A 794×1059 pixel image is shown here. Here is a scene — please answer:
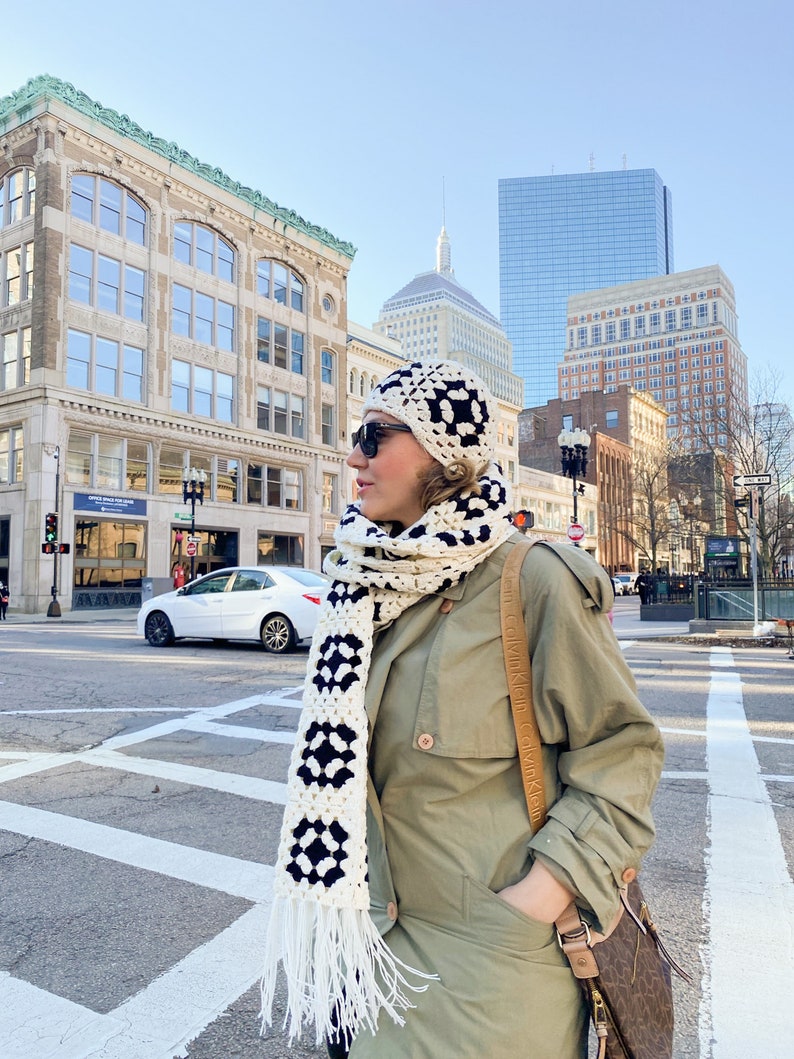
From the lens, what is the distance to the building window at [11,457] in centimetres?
3139

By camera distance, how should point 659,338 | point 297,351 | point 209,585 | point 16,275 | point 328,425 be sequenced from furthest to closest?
point 659,338 < point 328,425 < point 297,351 < point 16,275 < point 209,585

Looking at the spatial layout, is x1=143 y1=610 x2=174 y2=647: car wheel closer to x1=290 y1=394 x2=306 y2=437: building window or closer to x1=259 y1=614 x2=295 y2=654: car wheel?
x1=259 y1=614 x2=295 y2=654: car wheel

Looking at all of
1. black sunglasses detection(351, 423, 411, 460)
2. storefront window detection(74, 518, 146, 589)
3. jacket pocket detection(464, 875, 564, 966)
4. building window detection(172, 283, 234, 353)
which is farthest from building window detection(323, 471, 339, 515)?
jacket pocket detection(464, 875, 564, 966)

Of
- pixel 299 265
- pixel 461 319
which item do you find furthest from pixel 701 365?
pixel 299 265

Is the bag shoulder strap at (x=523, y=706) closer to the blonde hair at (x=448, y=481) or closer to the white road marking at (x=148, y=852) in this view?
the blonde hair at (x=448, y=481)

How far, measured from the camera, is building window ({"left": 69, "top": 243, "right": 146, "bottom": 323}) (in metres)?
32.0

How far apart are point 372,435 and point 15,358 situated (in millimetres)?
35042

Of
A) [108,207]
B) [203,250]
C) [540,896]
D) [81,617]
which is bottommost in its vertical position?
[81,617]

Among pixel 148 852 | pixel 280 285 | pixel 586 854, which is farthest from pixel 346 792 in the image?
pixel 280 285

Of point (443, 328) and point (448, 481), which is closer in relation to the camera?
point (448, 481)

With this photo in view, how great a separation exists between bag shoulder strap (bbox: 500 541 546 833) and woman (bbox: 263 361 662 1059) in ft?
0.06

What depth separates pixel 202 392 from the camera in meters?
37.3

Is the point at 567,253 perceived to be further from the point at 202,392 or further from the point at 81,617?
the point at 81,617

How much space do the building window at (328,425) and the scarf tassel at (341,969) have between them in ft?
145
